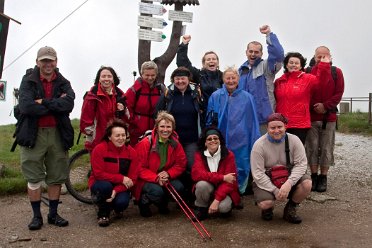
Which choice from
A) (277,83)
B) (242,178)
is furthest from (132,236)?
(277,83)

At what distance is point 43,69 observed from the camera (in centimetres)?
537

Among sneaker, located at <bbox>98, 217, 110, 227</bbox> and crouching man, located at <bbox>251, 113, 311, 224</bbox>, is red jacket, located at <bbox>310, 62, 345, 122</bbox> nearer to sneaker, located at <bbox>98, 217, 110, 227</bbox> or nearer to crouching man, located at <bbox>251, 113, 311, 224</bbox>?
crouching man, located at <bbox>251, 113, 311, 224</bbox>

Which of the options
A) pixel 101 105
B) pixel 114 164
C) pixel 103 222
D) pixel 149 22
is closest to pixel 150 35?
pixel 149 22

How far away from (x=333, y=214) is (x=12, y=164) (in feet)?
19.9

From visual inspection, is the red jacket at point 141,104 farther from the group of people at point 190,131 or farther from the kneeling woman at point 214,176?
the kneeling woman at point 214,176

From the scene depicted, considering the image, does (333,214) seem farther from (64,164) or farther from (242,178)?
(64,164)

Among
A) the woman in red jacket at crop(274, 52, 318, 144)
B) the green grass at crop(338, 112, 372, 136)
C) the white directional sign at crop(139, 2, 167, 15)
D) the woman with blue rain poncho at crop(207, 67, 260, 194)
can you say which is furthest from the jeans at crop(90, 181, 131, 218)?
the green grass at crop(338, 112, 372, 136)

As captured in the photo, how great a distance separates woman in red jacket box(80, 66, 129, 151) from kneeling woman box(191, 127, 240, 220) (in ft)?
4.18

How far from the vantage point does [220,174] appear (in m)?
5.68

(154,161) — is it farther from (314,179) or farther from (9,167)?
(9,167)

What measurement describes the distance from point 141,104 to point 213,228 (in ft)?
6.90

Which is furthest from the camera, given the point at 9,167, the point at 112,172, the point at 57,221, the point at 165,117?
the point at 9,167

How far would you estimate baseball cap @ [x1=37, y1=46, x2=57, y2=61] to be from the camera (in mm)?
5277

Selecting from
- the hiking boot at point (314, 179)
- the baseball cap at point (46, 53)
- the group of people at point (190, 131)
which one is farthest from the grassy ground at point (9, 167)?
the hiking boot at point (314, 179)
